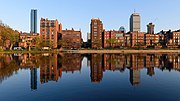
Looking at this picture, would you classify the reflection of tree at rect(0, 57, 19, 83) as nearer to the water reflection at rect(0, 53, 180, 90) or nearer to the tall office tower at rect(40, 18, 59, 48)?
the water reflection at rect(0, 53, 180, 90)

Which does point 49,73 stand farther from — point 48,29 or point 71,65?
point 48,29

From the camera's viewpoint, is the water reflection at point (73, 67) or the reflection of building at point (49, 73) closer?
the reflection of building at point (49, 73)

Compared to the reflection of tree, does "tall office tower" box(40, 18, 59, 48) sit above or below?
above

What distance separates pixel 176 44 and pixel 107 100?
193 meters

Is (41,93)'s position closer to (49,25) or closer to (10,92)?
(10,92)

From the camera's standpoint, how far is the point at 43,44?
146 meters

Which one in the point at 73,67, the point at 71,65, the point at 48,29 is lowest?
the point at 73,67

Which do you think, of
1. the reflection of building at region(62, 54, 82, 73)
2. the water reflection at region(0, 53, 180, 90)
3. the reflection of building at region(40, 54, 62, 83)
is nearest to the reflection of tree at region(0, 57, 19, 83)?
Result: the water reflection at region(0, 53, 180, 90)

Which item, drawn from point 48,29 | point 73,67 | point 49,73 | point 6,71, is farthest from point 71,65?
point 48,29

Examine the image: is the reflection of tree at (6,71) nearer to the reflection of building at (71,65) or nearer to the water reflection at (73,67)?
the water reflection at (73,67)

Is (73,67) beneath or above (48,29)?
beneath

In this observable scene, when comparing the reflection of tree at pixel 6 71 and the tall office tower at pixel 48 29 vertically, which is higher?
the tall office tower at pixel 48 29

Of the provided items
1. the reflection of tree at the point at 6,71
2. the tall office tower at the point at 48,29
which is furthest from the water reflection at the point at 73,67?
the tall office tower at the point at 48,29

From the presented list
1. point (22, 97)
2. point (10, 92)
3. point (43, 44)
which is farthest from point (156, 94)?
point (43, 44)
